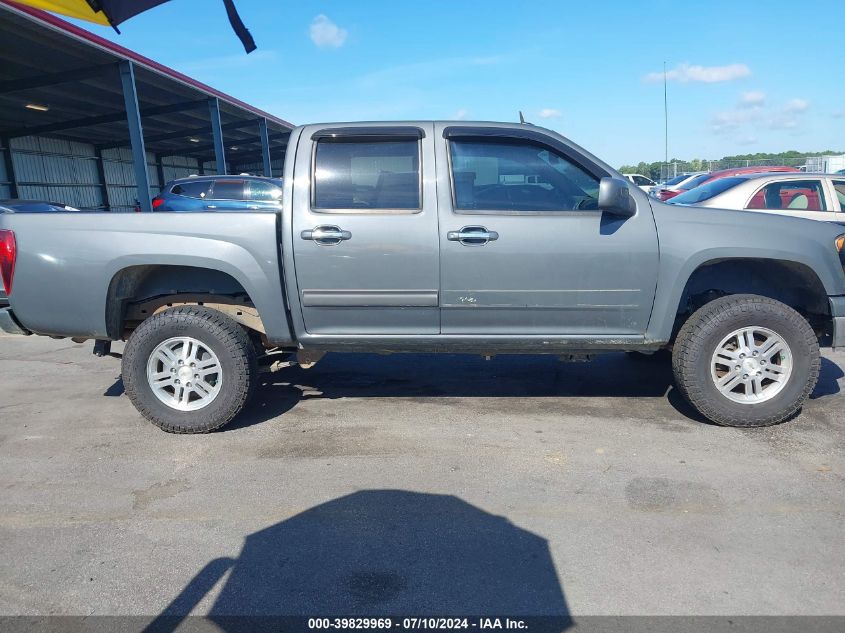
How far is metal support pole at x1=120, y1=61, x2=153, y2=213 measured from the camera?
14789mm

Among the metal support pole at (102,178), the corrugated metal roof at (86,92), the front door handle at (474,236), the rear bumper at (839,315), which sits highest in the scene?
the corrugated metal roof at (86,92)

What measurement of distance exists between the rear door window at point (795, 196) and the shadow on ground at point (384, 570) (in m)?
7.35

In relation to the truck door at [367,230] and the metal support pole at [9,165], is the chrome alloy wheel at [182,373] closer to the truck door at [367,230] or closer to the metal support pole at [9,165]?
the truck door at [367,230]

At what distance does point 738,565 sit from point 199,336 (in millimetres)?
3277

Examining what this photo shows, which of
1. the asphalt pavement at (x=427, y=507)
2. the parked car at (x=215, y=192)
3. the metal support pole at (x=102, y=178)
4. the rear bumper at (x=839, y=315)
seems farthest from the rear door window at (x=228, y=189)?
the metal support pole at (x=102, y=178)

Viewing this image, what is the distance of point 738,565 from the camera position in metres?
2.51

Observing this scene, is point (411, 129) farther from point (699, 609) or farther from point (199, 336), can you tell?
point (699, 609)

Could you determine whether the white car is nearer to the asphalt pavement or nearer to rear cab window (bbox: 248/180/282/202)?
the asphalt pavement

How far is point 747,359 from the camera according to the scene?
3854mm

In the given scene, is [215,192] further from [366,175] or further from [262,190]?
[366,175]

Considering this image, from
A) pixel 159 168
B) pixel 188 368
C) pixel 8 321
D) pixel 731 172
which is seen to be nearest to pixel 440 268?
pixel 188 368

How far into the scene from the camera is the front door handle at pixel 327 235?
12.3 feet

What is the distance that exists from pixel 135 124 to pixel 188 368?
540 inches

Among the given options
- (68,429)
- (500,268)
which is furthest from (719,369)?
(68,429)
